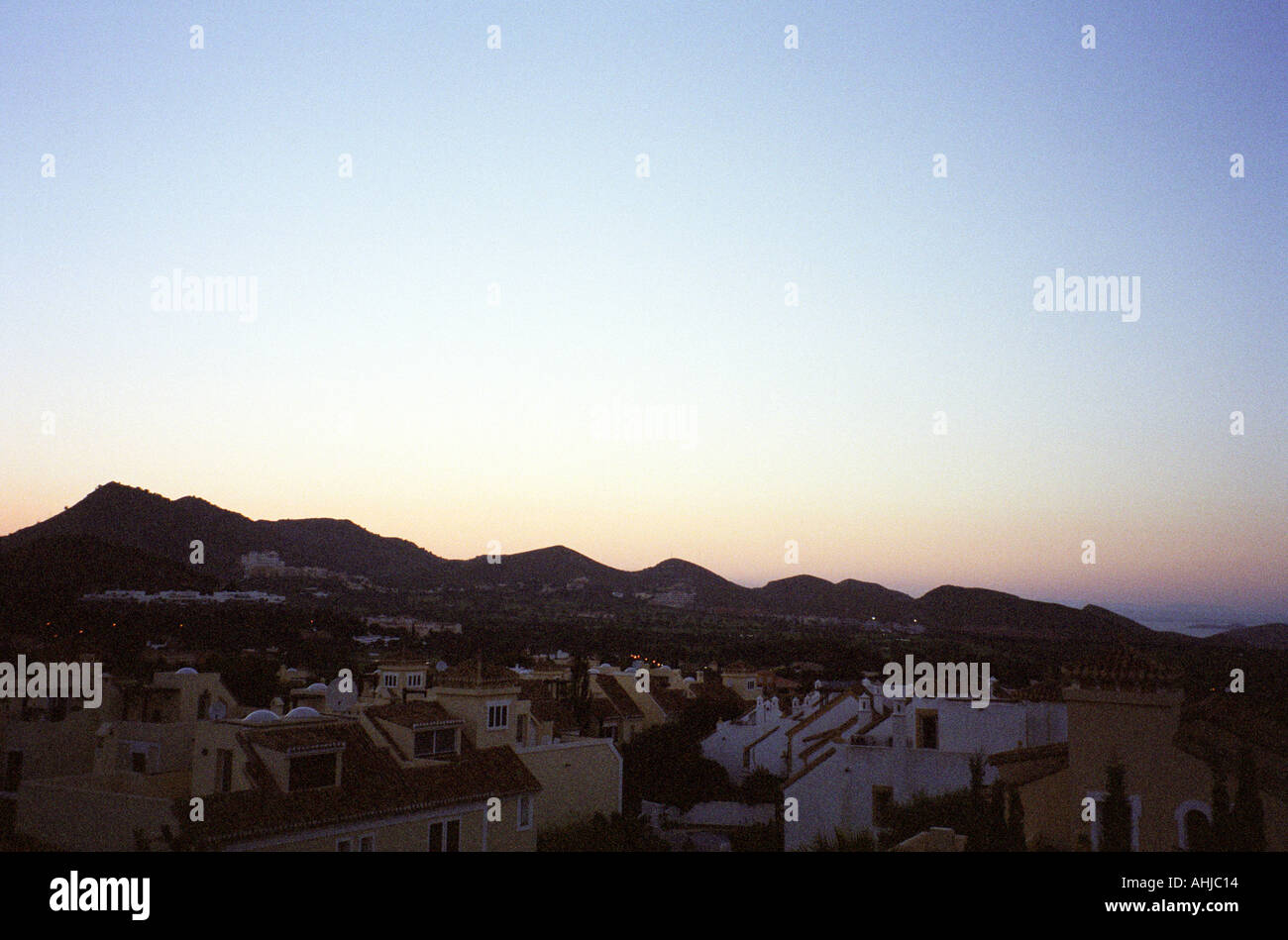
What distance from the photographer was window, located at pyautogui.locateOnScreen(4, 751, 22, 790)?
15023mm

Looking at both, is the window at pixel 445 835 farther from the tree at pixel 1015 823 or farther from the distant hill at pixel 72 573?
the distant hill at pixel 72 573

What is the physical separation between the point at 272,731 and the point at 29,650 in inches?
754

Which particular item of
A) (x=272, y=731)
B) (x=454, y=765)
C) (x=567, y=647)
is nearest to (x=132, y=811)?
(x=272, y=731)

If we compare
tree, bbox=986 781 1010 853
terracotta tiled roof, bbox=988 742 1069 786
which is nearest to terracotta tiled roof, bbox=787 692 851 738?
terracotta tiled roof, bbox=988 742 1069 786

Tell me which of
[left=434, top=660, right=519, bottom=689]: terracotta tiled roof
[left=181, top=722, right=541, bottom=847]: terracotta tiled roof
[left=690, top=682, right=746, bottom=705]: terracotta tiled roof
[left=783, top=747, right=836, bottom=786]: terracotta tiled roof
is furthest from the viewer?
[left=690, top=682, right=746, bottom=705]: terracotta tiled roof

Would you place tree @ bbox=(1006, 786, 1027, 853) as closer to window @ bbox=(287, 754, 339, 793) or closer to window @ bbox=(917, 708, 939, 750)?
window @ bbox=(917, 708, 939, 750)

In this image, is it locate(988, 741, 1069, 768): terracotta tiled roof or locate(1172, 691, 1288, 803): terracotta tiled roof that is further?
locate(988, 741, 1069, 768): terracotta tiled roof

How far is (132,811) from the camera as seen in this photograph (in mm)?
11086

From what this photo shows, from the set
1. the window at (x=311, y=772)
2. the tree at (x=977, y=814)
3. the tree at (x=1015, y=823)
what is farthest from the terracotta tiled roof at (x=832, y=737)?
the window at (x=311, y=772)

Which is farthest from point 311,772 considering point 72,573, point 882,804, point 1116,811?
point 72,573

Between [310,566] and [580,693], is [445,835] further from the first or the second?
[310,566]

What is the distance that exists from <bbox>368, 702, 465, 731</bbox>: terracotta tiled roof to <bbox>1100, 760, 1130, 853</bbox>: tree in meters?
8.99
